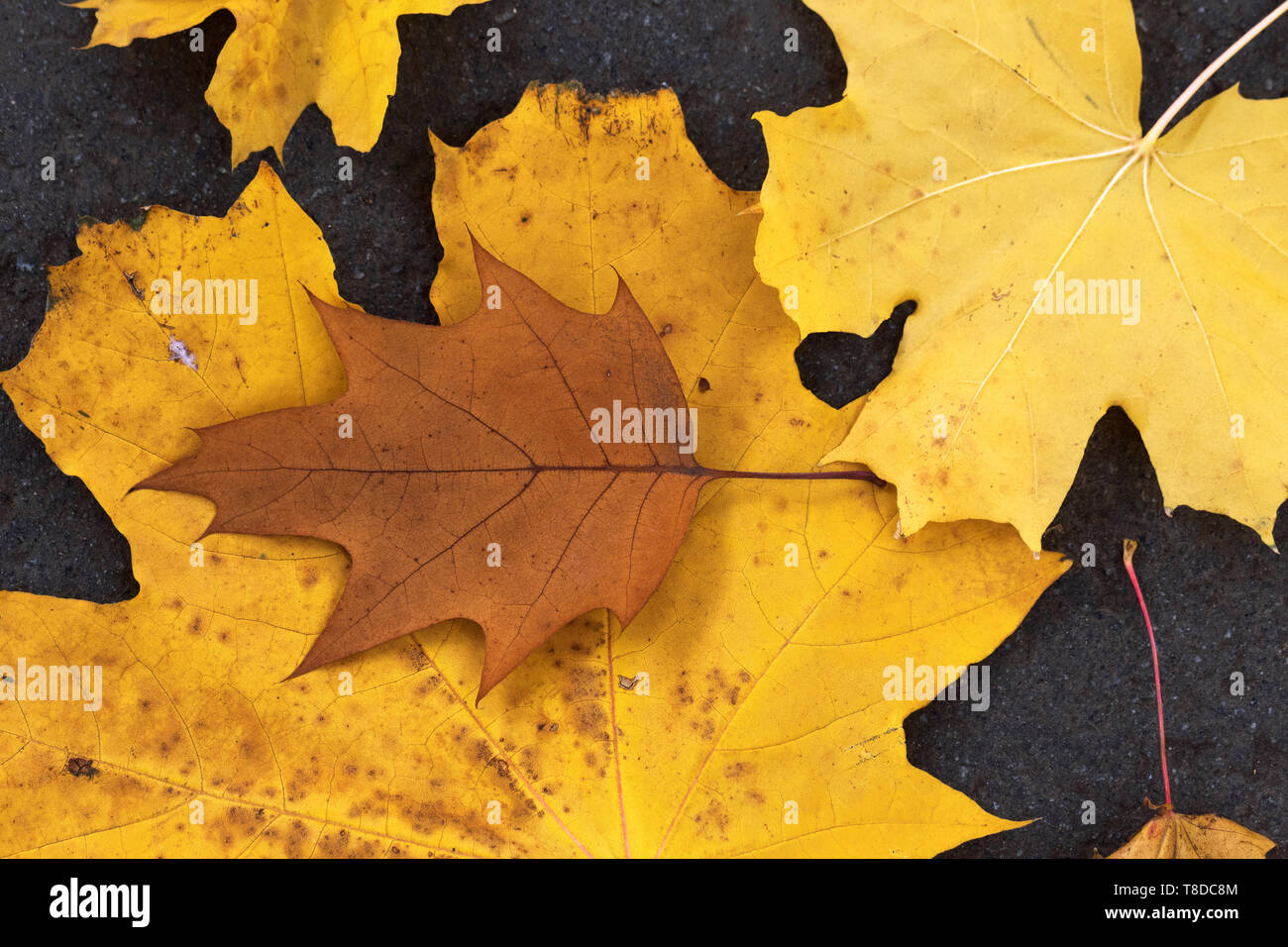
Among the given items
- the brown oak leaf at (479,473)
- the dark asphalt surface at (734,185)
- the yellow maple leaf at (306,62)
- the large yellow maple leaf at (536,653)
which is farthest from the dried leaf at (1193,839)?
the yellow maple leaf at (306,62)

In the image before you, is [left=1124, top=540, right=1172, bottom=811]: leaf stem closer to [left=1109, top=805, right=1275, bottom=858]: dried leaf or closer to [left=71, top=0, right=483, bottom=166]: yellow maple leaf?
[left=1109, top=805, right=1275, bottom=858]: dried leaf


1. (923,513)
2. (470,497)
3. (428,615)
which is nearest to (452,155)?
(470,497)

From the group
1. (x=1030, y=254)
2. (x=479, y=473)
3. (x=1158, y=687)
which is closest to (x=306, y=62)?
(x=479, y=473)

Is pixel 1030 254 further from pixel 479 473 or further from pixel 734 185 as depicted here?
pixel 479 473

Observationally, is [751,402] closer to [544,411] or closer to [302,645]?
[544,411]

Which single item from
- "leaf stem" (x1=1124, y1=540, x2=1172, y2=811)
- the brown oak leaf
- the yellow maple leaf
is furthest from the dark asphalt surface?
the brown oak leaf

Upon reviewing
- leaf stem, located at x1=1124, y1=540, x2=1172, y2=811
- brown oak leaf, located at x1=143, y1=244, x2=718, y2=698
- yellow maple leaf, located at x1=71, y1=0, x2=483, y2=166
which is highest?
yellow maple leaf, located at x1=71, y1=0, x2=483, y2=166
